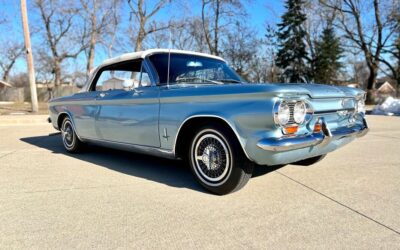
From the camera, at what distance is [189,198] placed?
3.64m

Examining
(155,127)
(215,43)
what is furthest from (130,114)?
(215,43)

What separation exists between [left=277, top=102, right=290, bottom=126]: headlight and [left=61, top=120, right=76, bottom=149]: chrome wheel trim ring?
13.8ft

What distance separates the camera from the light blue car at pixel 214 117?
321cm

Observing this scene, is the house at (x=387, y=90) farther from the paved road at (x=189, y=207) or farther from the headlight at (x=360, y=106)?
the paved road at (x=189, y=207)

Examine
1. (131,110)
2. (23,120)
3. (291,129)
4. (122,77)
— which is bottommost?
(23,120)

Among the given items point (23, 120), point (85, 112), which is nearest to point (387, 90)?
point (23, 120)

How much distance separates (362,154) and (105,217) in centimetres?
464

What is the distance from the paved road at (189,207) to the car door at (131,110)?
54cm

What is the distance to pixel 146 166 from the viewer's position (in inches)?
203

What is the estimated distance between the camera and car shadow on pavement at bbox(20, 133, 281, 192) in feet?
14.3

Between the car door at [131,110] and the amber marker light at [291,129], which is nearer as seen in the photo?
the amber marker light at [291,129]

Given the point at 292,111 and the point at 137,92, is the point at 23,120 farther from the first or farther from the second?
the point at 292,111

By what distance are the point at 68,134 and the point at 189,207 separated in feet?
12.5

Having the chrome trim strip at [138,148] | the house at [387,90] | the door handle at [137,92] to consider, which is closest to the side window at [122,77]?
the door handle at [137,92]
